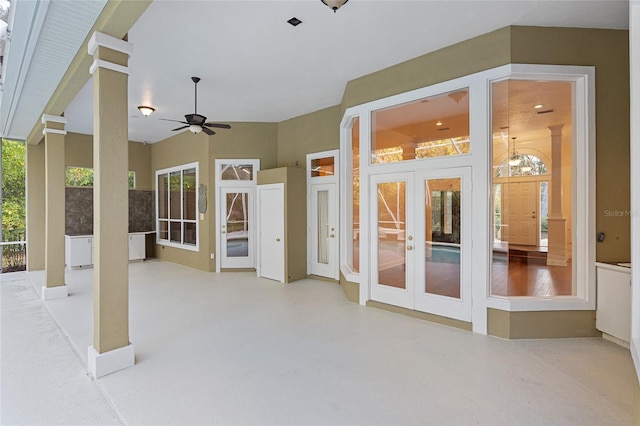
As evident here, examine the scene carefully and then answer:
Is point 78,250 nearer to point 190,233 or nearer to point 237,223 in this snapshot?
point 190,233

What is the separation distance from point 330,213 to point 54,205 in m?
4.51

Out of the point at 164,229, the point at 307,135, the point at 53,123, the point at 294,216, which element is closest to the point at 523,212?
the point at 307,135

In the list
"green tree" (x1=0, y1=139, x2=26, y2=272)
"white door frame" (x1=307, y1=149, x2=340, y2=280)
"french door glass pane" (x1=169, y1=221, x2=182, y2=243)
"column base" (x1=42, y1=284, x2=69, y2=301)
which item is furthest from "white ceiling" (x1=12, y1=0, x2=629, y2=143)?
"green tree" (x1=0, y1=139, x2=26, y2=272)

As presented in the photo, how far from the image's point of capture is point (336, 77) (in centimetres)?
476

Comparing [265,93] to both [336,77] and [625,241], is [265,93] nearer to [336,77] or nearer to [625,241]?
[336,77]

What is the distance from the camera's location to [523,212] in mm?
9023

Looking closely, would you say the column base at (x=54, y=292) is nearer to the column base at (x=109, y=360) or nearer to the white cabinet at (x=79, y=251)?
the white cabinet at (x=79, y=251)

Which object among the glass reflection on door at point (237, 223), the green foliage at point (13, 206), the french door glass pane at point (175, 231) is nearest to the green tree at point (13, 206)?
the green foliage at point (13, 206)

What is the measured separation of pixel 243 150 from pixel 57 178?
3.37m

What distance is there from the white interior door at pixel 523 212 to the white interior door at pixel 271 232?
655cm

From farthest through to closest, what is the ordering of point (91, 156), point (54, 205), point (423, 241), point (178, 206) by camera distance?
point (178, 206)
point (91, 156)
point (54, 205)
point (423, 241)

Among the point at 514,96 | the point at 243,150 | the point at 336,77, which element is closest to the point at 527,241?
the point at 514,96

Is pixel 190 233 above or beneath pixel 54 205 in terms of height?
beneath

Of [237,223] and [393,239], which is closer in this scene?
[393,239]
